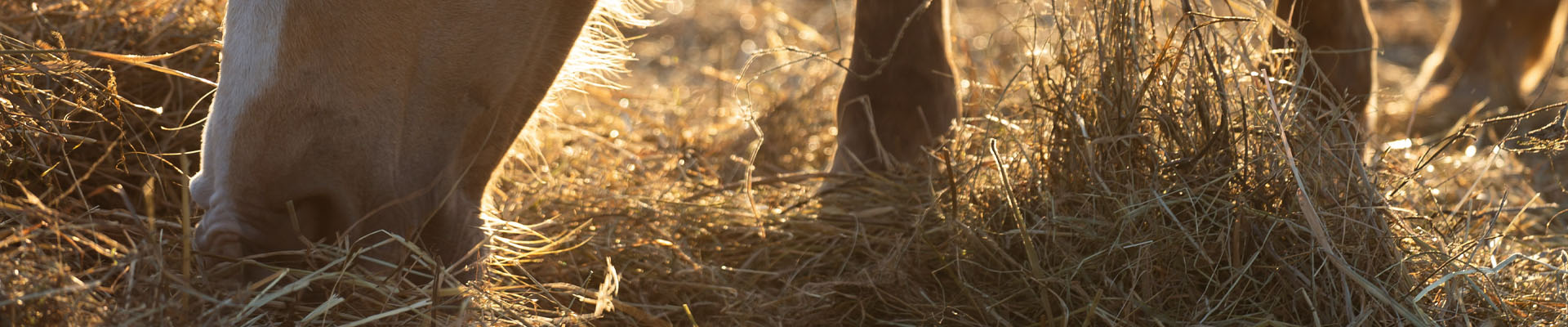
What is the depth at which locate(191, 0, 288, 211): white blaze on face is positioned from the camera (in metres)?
1.09

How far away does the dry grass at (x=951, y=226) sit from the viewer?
46.1 inches

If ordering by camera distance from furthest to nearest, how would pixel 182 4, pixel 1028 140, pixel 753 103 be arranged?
pixel 753 103 < pixel 182 4 < pixel 1028 140

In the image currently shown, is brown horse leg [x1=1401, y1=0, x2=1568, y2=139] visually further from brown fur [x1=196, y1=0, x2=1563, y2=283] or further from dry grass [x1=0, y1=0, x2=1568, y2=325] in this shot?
brown fur [x1=196, y1=0, x2=1563, y2=283]

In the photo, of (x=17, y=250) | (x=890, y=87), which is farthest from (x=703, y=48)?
(x=17, y=250)

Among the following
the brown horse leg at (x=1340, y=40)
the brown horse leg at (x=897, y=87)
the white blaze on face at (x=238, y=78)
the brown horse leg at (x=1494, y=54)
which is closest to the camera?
the white blaze on face at (x=238, y=78)

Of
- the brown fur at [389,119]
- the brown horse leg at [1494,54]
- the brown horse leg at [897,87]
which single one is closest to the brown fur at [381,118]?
the brown fur at [389,119]

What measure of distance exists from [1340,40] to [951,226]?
0.72 m

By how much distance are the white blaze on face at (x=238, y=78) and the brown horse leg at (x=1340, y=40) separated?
139 centimetres

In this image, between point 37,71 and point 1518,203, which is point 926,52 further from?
point 37,71

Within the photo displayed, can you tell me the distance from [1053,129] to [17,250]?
1.19 meters

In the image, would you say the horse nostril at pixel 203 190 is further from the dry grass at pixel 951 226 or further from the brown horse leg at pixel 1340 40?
the brown horse leg at pixel 1340 40

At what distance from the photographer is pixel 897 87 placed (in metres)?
1.92

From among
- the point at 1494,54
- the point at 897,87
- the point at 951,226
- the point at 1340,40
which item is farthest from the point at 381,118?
the point at 1494,54

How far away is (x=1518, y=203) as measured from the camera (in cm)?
201
